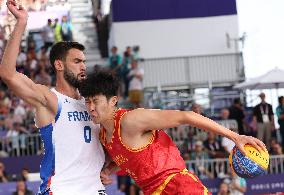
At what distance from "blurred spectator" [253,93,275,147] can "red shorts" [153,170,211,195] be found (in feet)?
41.9

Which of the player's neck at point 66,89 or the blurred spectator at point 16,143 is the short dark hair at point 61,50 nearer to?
the player's neck at point 66,89

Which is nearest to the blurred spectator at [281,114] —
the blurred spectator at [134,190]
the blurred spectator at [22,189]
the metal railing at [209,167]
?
the metal railing at [209,167]

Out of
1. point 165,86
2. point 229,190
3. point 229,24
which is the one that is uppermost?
point 229,24

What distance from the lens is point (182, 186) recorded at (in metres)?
6.52

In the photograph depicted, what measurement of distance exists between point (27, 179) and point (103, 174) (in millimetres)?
8496

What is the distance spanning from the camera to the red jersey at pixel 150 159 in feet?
21.5

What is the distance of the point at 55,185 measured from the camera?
682cm

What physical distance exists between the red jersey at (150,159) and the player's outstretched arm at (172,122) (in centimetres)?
16

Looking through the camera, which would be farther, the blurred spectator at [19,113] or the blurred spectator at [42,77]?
the blurred spectator at [42,77]

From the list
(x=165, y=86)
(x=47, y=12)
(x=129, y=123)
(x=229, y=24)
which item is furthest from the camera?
(x=47, y=12)

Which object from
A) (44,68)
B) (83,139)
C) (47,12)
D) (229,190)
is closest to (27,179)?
A: (229,190)

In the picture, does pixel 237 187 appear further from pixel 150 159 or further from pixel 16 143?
pixel 150 159

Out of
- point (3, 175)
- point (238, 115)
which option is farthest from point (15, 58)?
point (238, 115)

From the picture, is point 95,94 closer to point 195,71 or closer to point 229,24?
point 195,71
